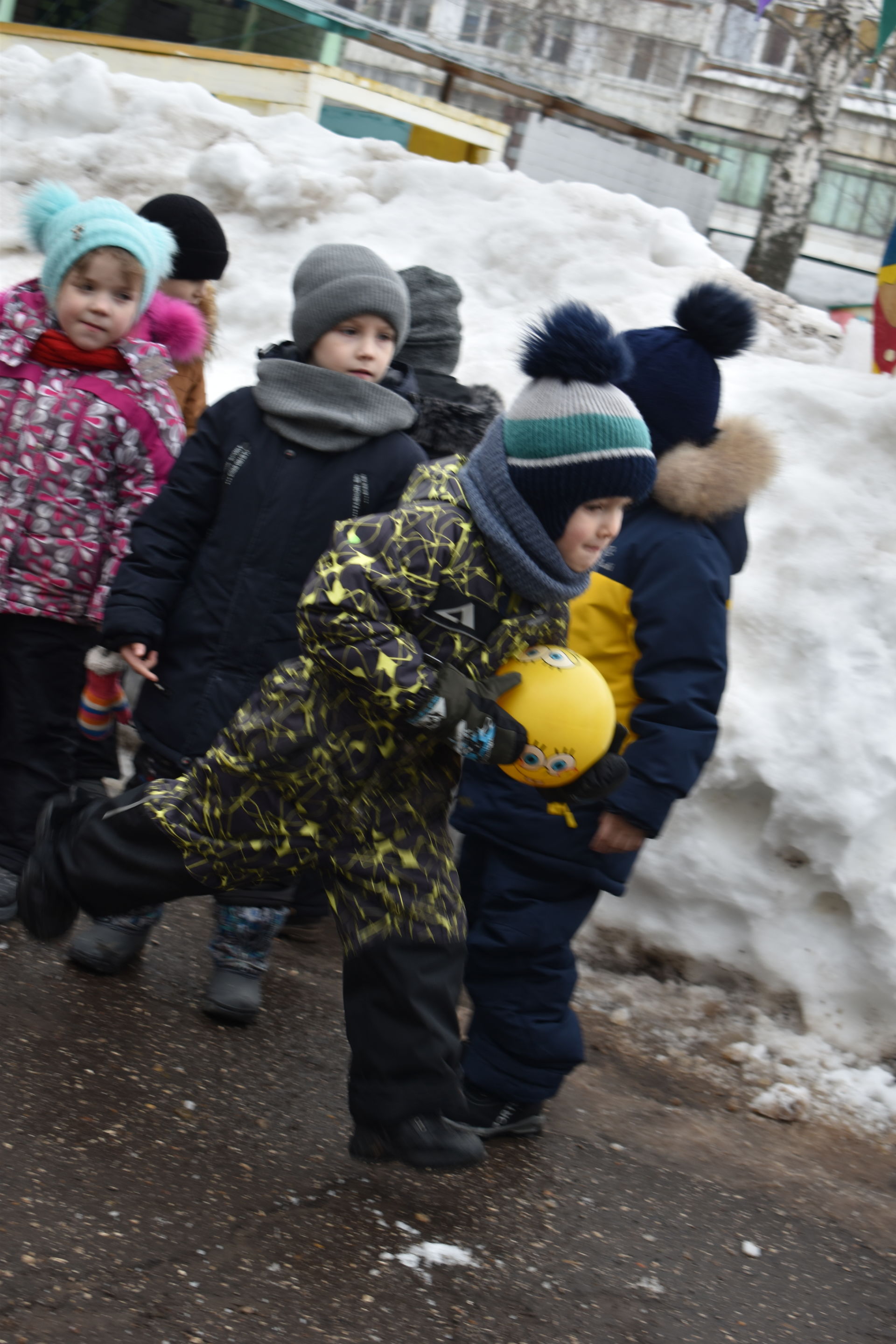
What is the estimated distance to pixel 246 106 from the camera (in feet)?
35.1

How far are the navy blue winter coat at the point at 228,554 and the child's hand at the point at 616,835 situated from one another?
2.77 feet

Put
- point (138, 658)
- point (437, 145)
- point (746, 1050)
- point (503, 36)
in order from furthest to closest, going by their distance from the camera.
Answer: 1. point (503, 36)
2. point (437, 145)
3. point (746, 1050)
4. point (138, 658)

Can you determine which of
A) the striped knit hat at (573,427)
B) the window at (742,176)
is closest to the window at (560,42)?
the window at (742,176)

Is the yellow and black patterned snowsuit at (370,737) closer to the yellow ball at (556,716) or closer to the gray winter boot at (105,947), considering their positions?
the yellow ball at (556,716)

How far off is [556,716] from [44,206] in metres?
2.14

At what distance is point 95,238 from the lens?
3406 millimetres

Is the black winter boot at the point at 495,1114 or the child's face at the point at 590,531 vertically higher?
the child's face at the point at 590,531

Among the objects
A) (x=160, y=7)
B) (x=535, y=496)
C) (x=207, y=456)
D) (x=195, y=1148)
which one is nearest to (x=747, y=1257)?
(x=195, y=1148)

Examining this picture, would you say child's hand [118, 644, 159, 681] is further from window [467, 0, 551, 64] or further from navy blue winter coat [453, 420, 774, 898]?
window [467, 0, 551, 64]

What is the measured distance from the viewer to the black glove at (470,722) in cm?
251

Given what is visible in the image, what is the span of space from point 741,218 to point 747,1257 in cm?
5018

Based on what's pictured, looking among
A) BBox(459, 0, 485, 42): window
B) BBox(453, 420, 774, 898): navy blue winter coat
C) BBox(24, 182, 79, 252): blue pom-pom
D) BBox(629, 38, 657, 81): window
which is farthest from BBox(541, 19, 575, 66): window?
BBox(453, 420, 774, 898): navy blue winter coat

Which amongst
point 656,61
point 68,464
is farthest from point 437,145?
point 656,61

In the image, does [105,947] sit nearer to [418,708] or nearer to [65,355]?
[418,708]
